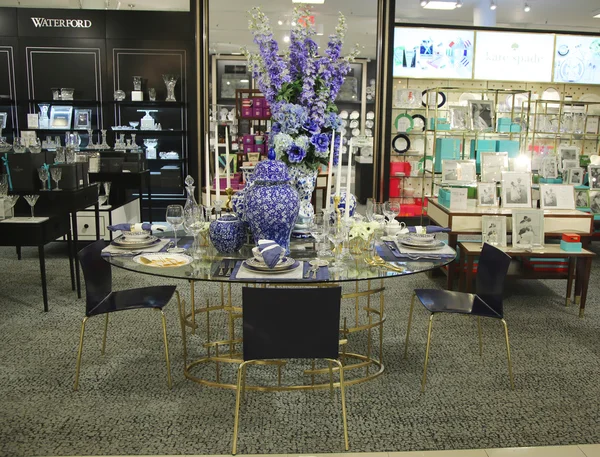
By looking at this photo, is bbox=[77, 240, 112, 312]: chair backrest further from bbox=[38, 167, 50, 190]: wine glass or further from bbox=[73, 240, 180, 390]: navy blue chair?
bbox=[38, 167, 50, 190]: wine glass

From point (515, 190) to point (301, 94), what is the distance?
2855 mm

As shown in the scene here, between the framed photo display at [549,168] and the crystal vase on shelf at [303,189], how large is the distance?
14.4ft

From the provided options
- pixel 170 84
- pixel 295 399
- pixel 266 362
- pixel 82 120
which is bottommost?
pixel 295 399

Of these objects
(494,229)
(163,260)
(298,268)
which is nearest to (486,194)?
(494,229)

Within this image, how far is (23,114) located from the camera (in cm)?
829

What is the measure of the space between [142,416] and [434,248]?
168 centimetres

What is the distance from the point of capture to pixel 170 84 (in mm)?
8391

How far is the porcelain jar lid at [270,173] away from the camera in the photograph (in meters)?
3.04

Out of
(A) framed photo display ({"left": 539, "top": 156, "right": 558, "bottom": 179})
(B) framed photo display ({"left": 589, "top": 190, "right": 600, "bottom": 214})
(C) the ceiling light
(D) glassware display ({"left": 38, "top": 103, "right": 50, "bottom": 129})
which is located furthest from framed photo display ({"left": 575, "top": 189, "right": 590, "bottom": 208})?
(D) glassware display ({"left": 38, "top": 103, "right": 50, "bottom": 129})

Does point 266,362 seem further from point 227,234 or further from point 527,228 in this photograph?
point 527,228

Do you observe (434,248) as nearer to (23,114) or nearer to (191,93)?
(191,93)

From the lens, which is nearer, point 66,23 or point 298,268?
point 298,268

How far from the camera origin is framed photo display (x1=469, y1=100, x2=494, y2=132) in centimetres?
638

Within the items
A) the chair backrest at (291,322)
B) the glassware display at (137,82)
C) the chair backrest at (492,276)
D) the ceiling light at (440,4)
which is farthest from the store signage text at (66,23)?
the chair backrest at (291,322)
